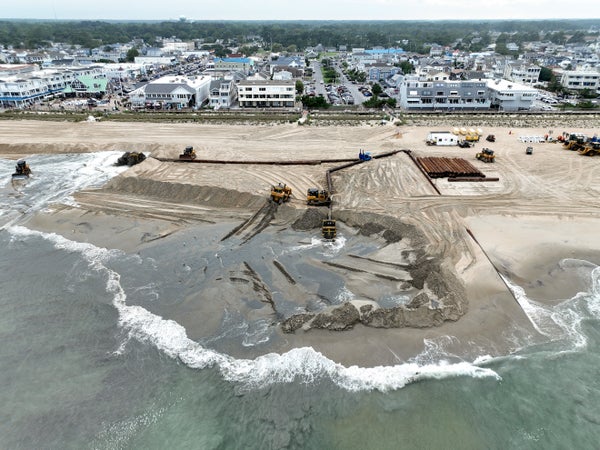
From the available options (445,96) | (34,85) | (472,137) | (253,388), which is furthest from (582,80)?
(34,85)

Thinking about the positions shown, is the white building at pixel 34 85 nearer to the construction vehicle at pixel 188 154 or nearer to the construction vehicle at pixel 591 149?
the construction vehicle at pixel 188 154

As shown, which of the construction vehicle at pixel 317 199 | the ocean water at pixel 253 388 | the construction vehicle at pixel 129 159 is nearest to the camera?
the ocean water at pixel 253 388

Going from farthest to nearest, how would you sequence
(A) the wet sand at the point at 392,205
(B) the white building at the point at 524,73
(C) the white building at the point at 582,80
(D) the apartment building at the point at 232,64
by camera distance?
(D) the apartment building at the point at 232,64 < (B) the white building at the point at 524,73 < (C) the white building at the point at 582,80 < (A) the wet sand at the point at 392,205

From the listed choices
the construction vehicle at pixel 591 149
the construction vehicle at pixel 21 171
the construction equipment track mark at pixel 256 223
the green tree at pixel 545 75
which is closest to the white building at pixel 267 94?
the construction vehicle at pixel 21 171

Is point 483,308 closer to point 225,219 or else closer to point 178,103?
point 225,219

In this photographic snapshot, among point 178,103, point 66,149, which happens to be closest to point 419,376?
point 66,149

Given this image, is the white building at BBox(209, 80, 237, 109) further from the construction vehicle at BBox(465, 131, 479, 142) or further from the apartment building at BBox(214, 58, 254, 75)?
the construction vehicle at BBox(465, 131, 479, 142)

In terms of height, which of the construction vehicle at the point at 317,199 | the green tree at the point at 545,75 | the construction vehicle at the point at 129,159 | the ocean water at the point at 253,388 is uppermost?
the green tree at the point at 545,75
